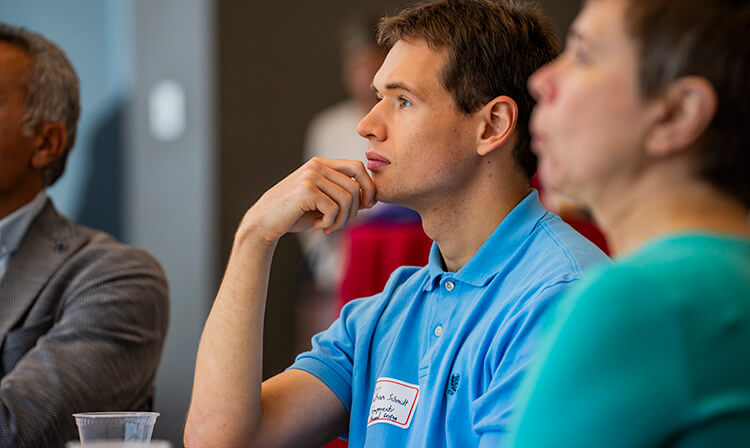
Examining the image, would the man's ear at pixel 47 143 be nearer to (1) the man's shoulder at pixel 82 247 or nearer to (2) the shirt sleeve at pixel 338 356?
(1) the man's shoulder at pixel 82 247

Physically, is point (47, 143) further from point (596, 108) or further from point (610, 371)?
point (610, 371)

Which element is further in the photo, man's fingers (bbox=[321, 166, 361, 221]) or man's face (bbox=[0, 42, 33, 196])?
man's face (bbox=[0, 42, 33, 196])

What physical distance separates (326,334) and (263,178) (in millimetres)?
2855

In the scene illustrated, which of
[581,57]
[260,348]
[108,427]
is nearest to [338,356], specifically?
[260,348]

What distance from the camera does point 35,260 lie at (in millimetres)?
1843

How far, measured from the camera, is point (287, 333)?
14.4 ft

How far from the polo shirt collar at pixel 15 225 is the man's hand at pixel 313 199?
70 centimetres

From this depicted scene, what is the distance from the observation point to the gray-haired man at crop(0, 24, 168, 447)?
64.1 inches

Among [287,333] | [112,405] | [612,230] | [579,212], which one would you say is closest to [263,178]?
[287,333]

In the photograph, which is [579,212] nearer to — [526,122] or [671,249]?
[526,122]

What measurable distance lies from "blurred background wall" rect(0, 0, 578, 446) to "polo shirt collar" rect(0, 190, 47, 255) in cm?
216

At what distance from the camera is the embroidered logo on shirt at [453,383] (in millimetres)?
1262

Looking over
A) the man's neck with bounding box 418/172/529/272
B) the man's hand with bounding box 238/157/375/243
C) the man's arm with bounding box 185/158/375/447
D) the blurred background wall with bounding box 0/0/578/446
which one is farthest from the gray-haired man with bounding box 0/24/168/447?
the blurred background wall with bounding box 0/0/578/446

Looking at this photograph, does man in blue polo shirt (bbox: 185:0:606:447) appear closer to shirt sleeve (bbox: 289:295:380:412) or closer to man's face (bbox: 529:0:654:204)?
shirt sleeve (bbox: 289:295:380:412)
